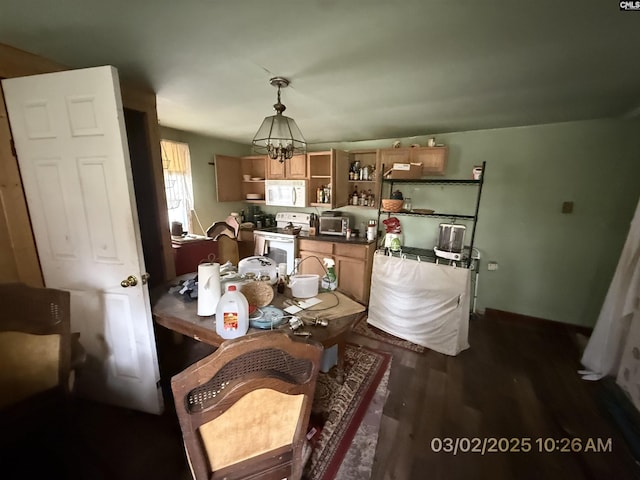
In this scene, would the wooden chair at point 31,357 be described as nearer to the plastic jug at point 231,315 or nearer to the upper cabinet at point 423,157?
the plastic jug at point 231,315

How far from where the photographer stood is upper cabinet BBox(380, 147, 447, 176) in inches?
114

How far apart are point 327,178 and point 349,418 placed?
2.76m

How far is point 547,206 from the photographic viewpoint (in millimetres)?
2664

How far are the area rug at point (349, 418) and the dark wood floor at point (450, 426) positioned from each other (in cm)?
9

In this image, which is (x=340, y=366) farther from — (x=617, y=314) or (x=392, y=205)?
(x=617, y=314)

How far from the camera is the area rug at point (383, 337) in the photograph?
96.1 inches

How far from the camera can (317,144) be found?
387cm

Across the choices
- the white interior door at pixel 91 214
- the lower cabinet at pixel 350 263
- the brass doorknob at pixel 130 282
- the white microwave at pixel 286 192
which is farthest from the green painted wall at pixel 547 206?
the brass doorknob at pixel 130 282

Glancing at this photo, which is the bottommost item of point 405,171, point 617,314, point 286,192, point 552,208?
point 617,314

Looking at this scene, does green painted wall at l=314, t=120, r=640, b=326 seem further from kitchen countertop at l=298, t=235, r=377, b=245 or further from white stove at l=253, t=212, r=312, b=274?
white stove at l=253, t=212, r=312, b=274

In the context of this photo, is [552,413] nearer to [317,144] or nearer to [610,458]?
[610,458]

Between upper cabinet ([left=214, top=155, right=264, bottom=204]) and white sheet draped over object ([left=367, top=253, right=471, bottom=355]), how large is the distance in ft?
7.86

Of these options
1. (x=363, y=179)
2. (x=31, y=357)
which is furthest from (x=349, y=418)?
(x=363, y=179)

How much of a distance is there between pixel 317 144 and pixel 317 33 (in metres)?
2.83
